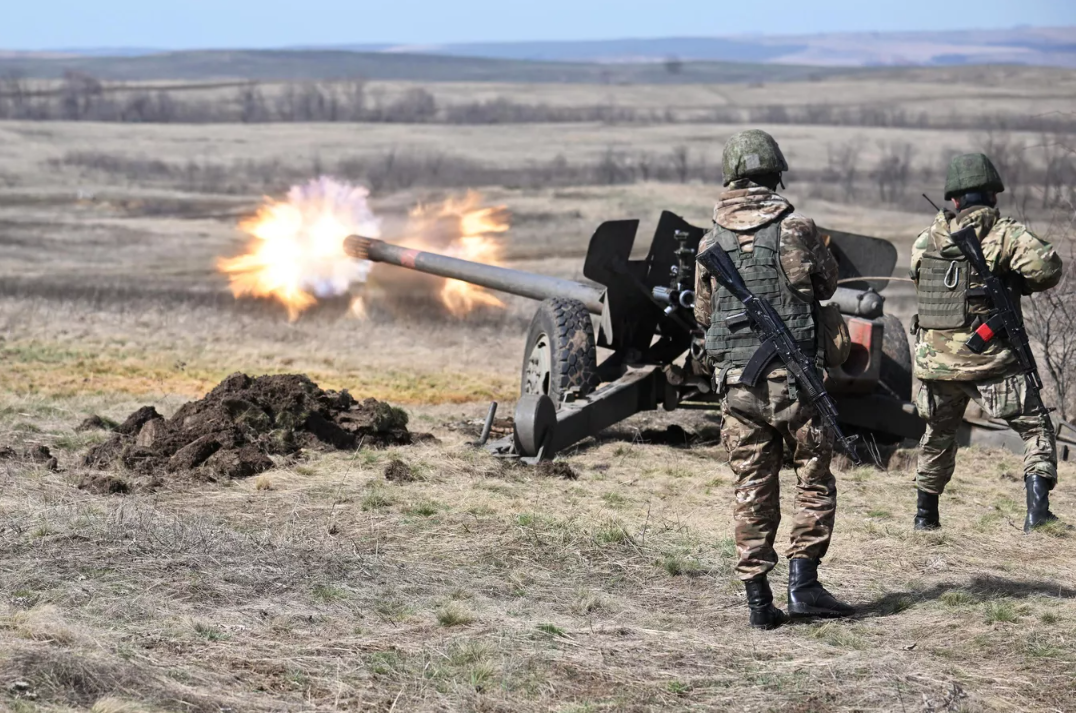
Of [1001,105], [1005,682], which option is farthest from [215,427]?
[1001,105]

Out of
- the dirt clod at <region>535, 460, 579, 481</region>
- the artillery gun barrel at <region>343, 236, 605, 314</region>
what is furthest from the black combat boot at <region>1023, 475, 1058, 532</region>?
the artillery gun barrel at <region>343, 236, 605, 314</region>

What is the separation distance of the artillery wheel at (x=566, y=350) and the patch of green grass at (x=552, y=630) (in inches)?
184

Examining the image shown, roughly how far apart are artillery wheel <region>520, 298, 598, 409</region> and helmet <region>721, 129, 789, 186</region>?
14.7 ft

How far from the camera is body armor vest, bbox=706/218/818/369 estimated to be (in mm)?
6012

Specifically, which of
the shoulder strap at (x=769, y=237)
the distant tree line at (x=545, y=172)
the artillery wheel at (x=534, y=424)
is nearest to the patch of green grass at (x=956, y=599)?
the shoulder strap at (x=769, y=237)

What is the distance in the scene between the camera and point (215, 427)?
9.67m

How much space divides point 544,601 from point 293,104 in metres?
79.6

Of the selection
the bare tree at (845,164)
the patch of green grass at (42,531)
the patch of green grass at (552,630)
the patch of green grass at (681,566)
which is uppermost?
the patch of green grass at (552,630)

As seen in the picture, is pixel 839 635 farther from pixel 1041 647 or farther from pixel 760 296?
pixel 760 296

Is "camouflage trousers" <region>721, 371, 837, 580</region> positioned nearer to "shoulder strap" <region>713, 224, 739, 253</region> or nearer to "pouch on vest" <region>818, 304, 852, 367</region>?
"pouch on vest" <region>818, 304, 852, 367</region>

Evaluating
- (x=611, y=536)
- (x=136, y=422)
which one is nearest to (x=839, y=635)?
(x=611, y=536)

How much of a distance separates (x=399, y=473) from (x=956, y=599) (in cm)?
391

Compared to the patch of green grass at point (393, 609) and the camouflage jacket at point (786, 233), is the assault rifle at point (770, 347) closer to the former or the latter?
the camouflage jacket at point (786, 233)

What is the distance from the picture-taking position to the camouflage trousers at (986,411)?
7586 millimetres
